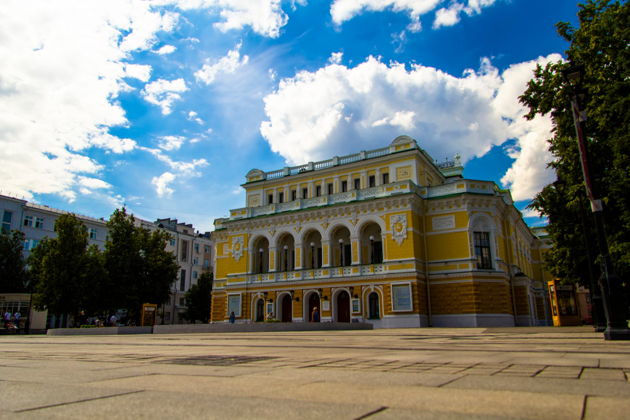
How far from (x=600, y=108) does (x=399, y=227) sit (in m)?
22.1

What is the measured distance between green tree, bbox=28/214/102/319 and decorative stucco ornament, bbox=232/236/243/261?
40.4ft

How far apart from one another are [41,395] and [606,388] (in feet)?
14.6

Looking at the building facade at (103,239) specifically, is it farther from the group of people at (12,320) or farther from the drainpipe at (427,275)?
the drainpipe at (427,275)

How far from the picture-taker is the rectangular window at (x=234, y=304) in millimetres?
42906

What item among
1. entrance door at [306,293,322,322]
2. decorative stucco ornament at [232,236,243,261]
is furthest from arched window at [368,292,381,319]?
decorative stucco ornament at [232,236,243,261]

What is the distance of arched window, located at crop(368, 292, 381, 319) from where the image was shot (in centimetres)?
3694

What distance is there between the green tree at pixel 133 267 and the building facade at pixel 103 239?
937 centimetres

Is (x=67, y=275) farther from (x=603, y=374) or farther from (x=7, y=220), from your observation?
(x=603, y=374)

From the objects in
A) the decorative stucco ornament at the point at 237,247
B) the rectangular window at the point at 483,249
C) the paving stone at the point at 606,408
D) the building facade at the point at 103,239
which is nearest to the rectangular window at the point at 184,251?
A: the building facade at the point at 103,239

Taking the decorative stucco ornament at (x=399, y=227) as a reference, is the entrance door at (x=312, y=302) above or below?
below

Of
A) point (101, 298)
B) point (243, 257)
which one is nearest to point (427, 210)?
point (243, 257)

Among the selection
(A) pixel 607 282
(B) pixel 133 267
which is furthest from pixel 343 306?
(A) pixel 607 282

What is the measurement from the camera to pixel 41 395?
11.3 ft

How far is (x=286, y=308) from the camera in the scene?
41.8m
